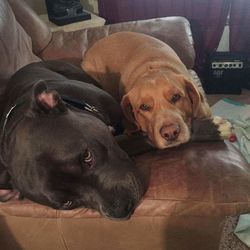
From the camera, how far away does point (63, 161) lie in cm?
130

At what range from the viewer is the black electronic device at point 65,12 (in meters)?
3.23

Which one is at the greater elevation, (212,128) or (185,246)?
(212,128)

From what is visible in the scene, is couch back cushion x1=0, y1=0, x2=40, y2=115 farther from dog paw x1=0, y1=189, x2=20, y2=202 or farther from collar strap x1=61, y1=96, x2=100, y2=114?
dog paw x1=0, y1=189, x2=20, y2=202

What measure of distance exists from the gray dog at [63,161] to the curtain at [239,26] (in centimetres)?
223

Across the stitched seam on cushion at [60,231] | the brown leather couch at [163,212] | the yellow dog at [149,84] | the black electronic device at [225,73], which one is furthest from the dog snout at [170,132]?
the black electronic device at [225,73]

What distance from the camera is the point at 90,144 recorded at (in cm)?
138

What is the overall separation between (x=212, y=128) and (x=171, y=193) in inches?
15.7

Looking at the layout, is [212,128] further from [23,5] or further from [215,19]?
[215,19]

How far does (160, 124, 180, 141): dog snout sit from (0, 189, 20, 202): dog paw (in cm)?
68

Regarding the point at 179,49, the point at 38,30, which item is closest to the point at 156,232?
the point at 179,49

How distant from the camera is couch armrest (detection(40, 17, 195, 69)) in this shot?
2.55 meters

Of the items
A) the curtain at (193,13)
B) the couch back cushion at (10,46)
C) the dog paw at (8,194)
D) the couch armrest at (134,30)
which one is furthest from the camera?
the curtain at (193,13)

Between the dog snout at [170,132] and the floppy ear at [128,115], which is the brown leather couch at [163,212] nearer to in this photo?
the dog snout at [170,132]

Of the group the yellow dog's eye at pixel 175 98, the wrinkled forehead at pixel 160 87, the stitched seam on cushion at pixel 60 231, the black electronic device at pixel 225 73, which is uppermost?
the wrinkled forehead at pixel 160 87
